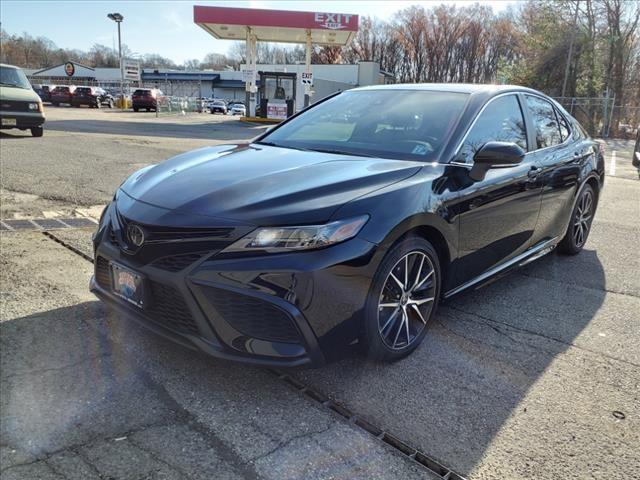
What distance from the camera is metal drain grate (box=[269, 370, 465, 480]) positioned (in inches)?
83.9

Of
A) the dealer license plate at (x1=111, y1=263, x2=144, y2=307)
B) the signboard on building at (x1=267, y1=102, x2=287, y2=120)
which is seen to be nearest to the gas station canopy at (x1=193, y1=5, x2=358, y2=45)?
the signboard on building at (x1=267, y1=102, x2=287, y2=120)

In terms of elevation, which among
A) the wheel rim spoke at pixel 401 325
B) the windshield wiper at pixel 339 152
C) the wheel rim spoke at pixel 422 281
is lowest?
the wheel rim spoke at pixel 401 325

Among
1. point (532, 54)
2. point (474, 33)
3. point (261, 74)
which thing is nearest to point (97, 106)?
point (261, 74)

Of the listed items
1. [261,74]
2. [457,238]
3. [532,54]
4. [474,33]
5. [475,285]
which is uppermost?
[474,33]

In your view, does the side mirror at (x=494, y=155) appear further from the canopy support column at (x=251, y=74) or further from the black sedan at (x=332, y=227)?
the canopy support column at (x=251, y=74)

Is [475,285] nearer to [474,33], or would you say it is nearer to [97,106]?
[97,106]

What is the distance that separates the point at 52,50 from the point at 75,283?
126643 millimetres

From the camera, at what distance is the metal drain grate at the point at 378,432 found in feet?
6.99

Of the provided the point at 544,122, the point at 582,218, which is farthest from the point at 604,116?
the point at 544,122

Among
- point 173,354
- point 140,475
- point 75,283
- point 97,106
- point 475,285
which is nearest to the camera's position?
point 140,475

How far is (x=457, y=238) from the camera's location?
317 centimetres

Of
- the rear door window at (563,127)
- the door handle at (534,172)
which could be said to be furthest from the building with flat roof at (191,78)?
the door handle at (534,172)

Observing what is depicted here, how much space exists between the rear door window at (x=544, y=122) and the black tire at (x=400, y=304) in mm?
1863

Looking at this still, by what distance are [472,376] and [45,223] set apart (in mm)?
4515
